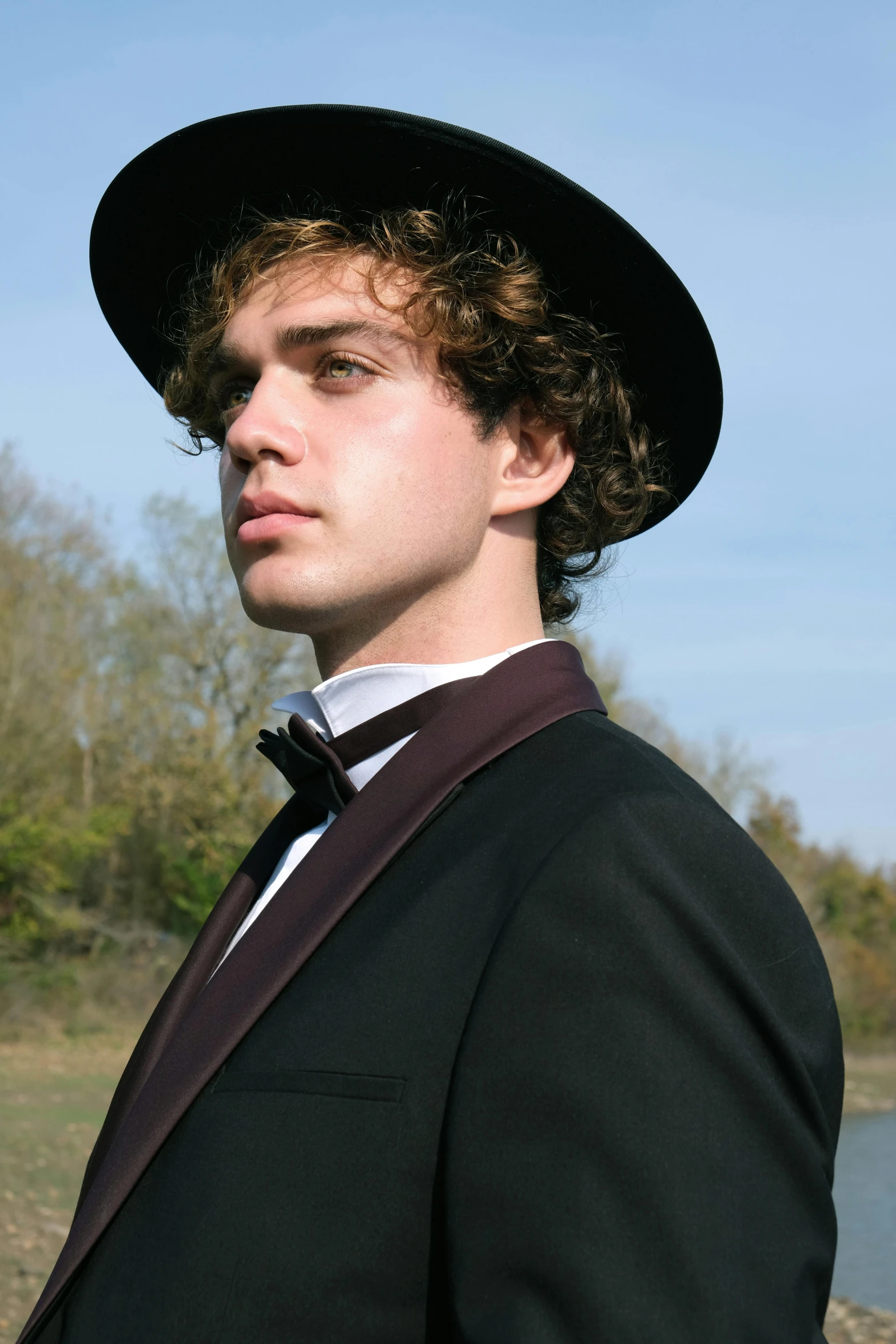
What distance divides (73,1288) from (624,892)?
767 mm

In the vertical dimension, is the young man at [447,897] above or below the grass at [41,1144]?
above

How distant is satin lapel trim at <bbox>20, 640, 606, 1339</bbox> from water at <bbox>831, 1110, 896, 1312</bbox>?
34.7ft

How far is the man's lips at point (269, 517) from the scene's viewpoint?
1826 mm

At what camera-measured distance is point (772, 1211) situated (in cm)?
115

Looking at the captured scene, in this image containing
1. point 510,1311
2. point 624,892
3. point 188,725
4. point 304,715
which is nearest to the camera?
point 510,1311

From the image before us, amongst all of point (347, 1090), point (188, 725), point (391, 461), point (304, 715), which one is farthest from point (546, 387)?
point (188, 725)

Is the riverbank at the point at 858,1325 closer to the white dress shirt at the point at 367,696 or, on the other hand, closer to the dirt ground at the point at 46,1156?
the dirt ground at the point at 46,1156

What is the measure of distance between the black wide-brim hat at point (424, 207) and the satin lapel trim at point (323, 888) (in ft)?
2.38

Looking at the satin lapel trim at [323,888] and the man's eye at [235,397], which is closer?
the satin lapel trim at [323,888]

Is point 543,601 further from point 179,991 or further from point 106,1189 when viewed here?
point 106,1189

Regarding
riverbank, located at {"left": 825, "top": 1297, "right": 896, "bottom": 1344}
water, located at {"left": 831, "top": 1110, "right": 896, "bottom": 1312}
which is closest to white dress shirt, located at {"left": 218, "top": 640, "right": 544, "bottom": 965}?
riverbank, located at {"left": 825, "top": 1297, "right": 896, "bottom": 1344}

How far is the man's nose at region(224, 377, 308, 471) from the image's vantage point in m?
1.85

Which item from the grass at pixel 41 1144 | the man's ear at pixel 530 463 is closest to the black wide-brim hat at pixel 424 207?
the man's ear at pixel 530 463

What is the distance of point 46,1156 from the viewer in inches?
445
